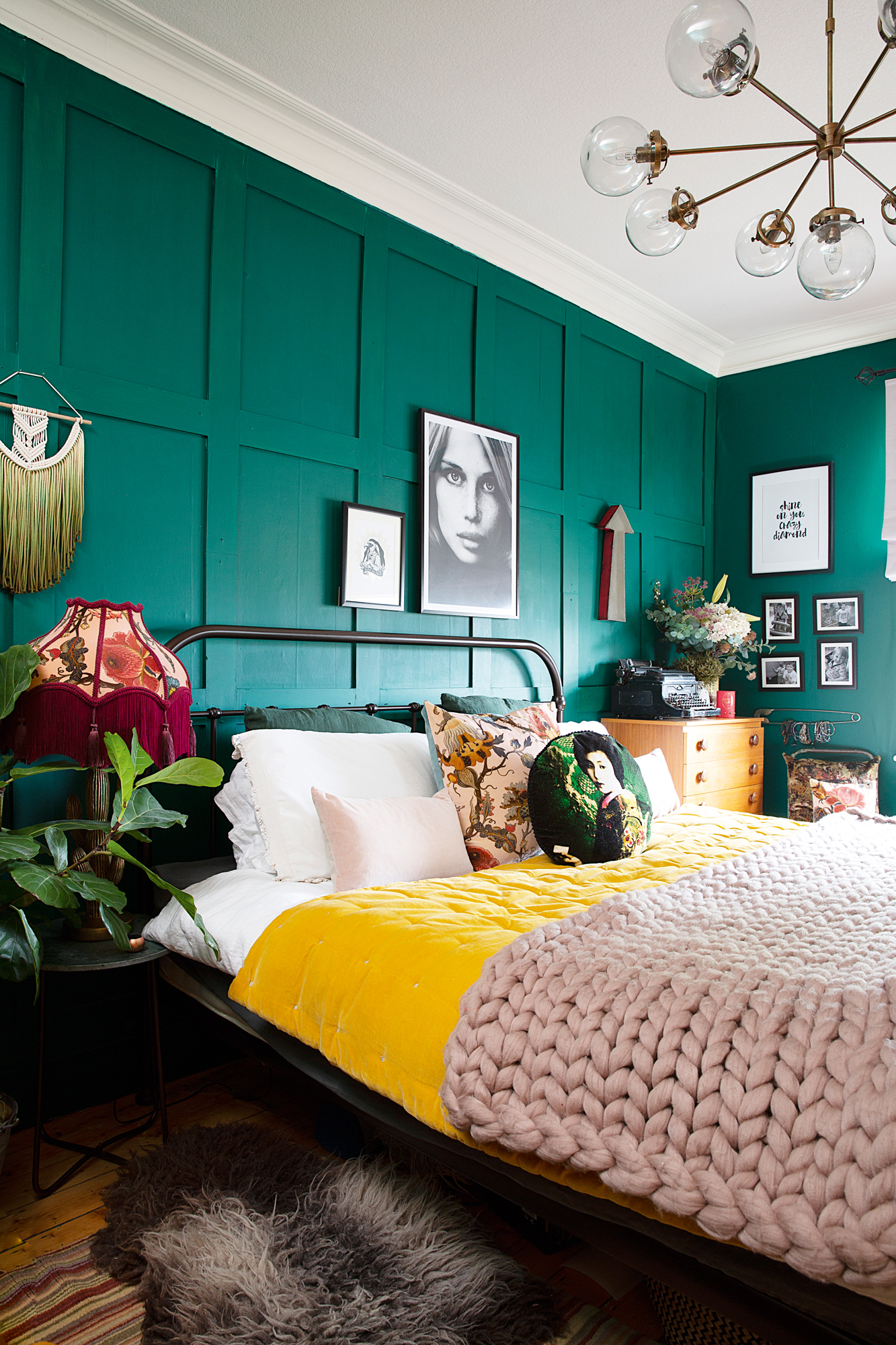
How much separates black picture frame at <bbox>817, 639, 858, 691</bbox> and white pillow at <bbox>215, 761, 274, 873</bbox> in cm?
319

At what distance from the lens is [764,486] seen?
14.9 ft

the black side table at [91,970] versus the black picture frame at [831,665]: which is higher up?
the black picture frame at [831,665]

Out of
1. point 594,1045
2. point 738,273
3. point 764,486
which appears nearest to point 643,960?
point 594,1045

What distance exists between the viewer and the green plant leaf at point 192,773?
Answer: 5.82 feet

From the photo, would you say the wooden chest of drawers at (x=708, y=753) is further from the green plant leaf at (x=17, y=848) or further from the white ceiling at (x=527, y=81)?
the green plant leaf at (x=17, y=848)

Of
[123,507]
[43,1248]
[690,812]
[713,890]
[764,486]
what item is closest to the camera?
[43,1248]

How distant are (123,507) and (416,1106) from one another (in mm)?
1696

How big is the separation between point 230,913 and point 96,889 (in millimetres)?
340

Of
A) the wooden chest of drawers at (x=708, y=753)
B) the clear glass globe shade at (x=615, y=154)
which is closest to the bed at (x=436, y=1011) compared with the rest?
the wooden chest of drawers at (x=708, y=753)

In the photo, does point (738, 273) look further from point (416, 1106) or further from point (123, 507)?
point (416, 1106)

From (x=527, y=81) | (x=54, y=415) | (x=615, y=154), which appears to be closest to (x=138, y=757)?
(x=54, y=415)

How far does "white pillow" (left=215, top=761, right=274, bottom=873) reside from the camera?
2.12m

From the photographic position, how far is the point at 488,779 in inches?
91.2

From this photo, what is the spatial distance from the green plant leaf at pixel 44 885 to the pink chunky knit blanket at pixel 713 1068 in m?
0.77
